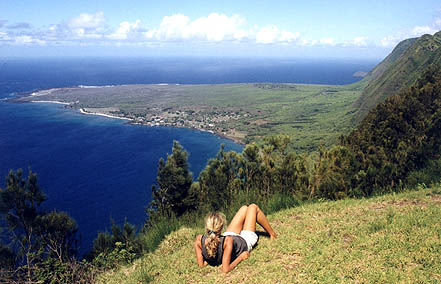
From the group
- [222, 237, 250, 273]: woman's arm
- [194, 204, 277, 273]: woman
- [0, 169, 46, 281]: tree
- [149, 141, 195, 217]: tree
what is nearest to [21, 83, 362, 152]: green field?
[149, 141, 195, 217]: tree

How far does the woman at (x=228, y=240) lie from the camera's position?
182 inches

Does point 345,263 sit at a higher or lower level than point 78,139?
higher

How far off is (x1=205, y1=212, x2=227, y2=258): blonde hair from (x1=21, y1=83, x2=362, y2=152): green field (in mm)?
59429

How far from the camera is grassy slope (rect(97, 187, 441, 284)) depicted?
12.9 feet

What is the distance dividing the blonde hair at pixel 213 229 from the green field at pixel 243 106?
59429 millimetres

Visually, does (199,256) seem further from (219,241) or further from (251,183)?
(251,183)

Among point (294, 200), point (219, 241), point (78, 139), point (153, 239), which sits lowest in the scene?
point (78, 139)

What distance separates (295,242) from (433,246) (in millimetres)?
1973

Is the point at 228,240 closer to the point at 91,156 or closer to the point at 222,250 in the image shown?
the point at 222,250

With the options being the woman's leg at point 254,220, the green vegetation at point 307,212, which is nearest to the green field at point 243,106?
the green vegetation at point 307,212

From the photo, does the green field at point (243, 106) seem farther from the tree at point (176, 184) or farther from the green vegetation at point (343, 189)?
the tree at point (176, 184)

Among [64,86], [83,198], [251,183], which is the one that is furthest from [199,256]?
[64,86]

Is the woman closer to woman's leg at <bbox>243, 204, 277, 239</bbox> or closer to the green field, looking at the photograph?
woman's leg at <bbox>243, 204, 277, 239</bbox>

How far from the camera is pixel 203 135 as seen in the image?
81.9 m
